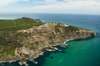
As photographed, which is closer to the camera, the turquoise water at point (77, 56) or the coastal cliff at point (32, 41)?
the turquoise water at point (77, 56)

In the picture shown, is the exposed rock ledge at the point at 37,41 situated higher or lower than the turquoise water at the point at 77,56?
higher

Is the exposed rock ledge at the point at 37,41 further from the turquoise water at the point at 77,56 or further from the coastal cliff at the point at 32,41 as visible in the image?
the turquoise water at the point at 77,56

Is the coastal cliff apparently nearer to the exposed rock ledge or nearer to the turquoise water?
the exposed rock ledge

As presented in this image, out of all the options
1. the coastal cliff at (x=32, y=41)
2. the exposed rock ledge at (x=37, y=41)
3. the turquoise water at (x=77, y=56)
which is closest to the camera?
the turquoise water at (x=77, y=56)

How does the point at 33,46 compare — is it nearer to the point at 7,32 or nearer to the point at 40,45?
the point at 40,45

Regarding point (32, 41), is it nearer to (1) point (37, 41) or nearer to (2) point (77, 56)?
(1) point (37, 41)

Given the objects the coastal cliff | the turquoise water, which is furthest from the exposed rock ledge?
the turquoise water

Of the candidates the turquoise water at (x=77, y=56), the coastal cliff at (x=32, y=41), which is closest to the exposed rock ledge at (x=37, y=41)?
the coastal cliff at (x=32, y=41)

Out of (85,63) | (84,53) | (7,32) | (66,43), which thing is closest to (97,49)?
(84,53)

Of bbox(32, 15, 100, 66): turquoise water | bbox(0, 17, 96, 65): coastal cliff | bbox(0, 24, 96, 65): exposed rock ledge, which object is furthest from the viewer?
bbox(0, 24, 96, 65): exposed rock ledge
